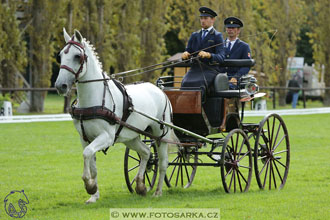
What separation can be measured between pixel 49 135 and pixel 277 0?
58.1 feet

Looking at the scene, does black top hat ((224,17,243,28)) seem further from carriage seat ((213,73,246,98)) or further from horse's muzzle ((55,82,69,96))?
horse's muzzle ((55,82,69,96))

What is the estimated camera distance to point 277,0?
3206 centimetres

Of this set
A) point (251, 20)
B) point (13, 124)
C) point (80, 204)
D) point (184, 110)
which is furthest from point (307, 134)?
point (251, 20)

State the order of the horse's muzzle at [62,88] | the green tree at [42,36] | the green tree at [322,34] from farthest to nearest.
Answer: the green tree at [322,34]
the green tree at [42,36]
the horse's muzzle at [62,88]

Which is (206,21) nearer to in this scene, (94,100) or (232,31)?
(232,31)

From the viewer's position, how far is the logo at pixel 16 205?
732 cm

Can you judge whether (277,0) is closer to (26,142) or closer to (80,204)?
(26,142)

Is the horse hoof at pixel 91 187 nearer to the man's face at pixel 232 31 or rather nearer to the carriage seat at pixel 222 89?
the carriage seat at pixel 222 89

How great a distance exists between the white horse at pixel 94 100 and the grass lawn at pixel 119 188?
1.32ft

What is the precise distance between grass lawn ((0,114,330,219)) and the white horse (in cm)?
40

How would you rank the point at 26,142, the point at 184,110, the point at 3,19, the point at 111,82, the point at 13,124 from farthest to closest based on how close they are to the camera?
the point at 3,19 → the point at 13,124 → the point at 26,142 → the point at 184,110 → the point at 111,82

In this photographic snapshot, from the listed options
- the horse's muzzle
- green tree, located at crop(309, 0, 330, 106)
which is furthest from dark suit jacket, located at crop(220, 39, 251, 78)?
green tree, located at crop(309, 0, 330, 106)

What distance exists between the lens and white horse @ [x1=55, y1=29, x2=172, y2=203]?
23.6 feet

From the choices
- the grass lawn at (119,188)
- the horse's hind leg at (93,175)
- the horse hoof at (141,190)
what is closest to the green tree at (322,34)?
the grass lawn at (119,188)
